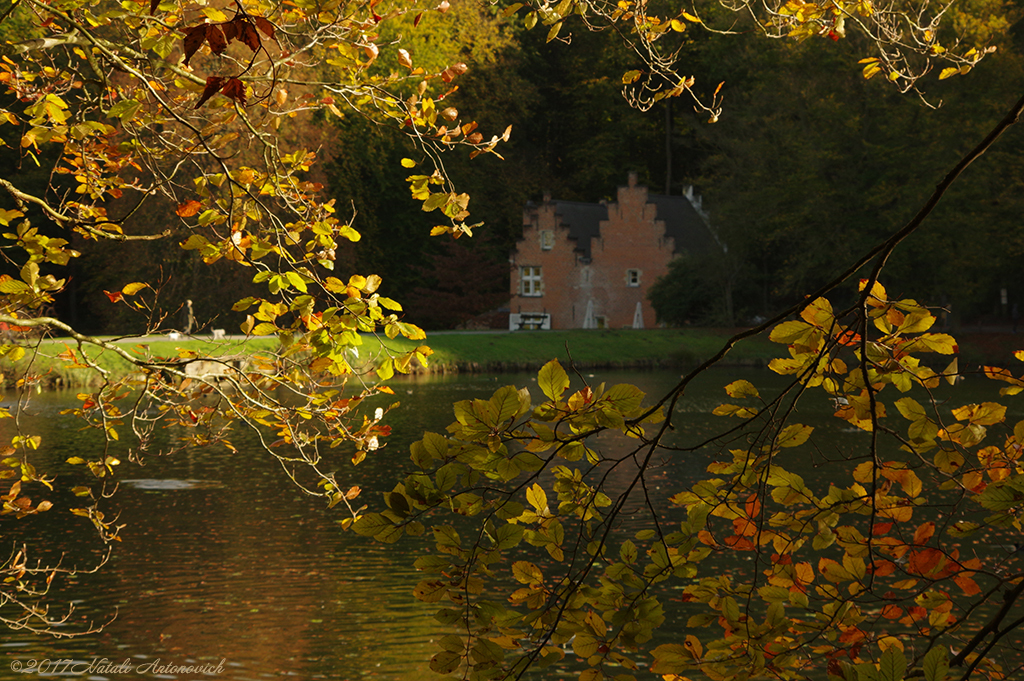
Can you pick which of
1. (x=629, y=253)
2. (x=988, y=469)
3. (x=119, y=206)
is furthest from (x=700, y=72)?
(x=988, y=469)

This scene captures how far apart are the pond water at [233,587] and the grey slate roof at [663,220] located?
29956mm

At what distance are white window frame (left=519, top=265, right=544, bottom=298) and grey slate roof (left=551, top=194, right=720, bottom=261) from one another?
2365 millimetres

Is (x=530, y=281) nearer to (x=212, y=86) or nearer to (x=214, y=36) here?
(x=212, y=86)

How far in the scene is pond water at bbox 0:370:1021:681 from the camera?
8703 millimetres

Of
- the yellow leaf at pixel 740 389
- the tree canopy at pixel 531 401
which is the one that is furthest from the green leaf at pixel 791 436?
the yellow leaf at pixel 740 389

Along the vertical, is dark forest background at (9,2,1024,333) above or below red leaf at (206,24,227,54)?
above

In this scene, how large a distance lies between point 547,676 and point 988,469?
19.8 ft

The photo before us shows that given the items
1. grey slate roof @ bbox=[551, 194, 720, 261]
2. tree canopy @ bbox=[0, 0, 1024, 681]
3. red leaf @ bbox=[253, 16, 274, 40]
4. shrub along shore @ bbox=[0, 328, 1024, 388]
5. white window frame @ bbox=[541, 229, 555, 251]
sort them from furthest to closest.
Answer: white window frame @ bbox=[541, 229, 555, 251] < grey slate roof @ bbox=[551, 194, 720, 261] < shrub along shore @ bbox=[0, 328, 1024, 388] < tree canopy @ bbox=[0, 0, 1024, 681] < red leaf @ bbox=[253, 16, 274, 40]

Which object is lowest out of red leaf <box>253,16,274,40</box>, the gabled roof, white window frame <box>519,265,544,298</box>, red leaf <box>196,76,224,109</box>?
red leaf <box>196,76,224,109</box>

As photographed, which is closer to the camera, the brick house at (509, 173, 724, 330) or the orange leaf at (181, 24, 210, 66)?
the orange leaf at (181, 24, 210, 66)

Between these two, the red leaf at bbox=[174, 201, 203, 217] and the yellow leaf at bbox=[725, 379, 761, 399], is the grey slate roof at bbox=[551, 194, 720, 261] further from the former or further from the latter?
the yellow leaf at bbox=[725, 379, 761, 399]

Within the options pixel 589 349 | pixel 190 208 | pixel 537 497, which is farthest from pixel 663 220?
pixel 537 497

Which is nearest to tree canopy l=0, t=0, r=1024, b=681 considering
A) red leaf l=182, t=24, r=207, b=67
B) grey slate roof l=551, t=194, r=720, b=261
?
red leaf l=182, t=24, r=207, b=67

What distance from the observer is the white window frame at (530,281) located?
49.9 metres
